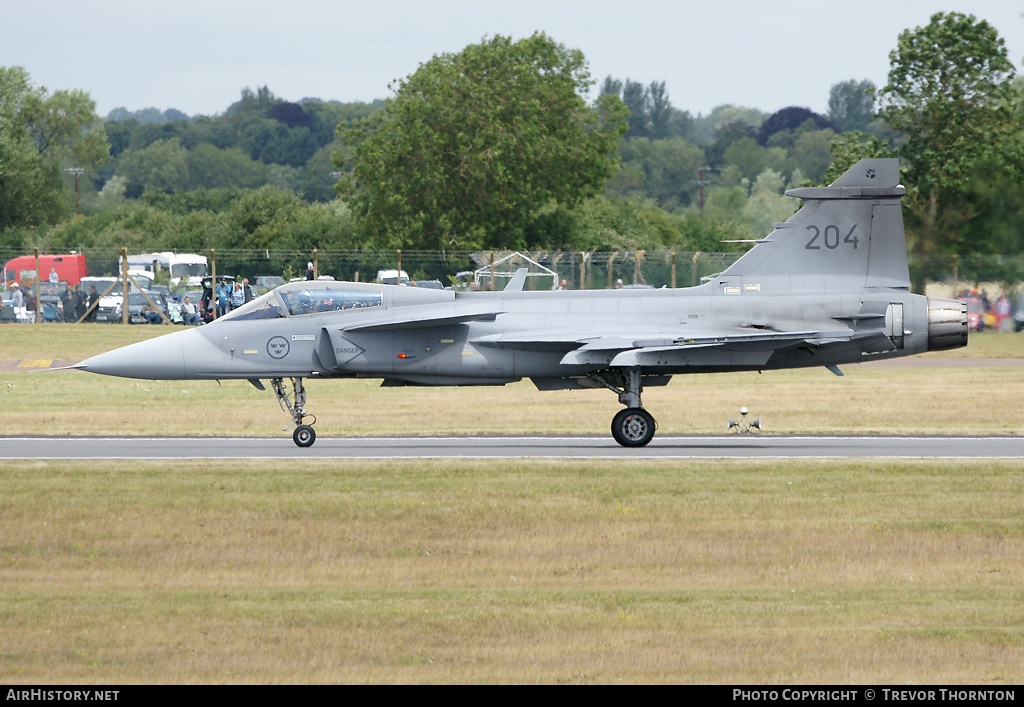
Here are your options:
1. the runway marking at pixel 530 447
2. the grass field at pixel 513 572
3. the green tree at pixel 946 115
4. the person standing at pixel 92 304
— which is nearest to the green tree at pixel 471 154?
the person standing at pixel 92 304

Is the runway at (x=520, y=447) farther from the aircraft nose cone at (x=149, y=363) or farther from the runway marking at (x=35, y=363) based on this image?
the runway marking at (x=35, y=363)

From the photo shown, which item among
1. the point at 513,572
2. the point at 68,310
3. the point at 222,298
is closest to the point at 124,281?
the point at 68,310

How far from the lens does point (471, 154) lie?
59.7m

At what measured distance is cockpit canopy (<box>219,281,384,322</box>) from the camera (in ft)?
61.0

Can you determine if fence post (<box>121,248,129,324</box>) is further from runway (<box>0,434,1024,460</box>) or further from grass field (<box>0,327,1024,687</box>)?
grass field (<box>0,327,1024,687</box>)

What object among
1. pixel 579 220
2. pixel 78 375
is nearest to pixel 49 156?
pixel 579 220

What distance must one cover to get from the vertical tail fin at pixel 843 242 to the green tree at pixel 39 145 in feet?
205

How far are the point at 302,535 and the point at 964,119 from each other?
25580 millimetres

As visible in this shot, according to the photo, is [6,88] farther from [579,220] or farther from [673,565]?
[673,565]

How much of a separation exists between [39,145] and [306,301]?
68.9 m

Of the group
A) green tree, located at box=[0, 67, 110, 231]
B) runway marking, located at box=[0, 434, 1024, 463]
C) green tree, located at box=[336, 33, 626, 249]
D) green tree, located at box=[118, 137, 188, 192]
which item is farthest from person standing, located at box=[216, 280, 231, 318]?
green tree, located at box=[118, 137, 188, 192]

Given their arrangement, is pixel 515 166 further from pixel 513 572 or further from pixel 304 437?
pixel 513 572

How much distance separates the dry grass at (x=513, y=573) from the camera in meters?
8.43

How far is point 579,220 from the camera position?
64.0 m
